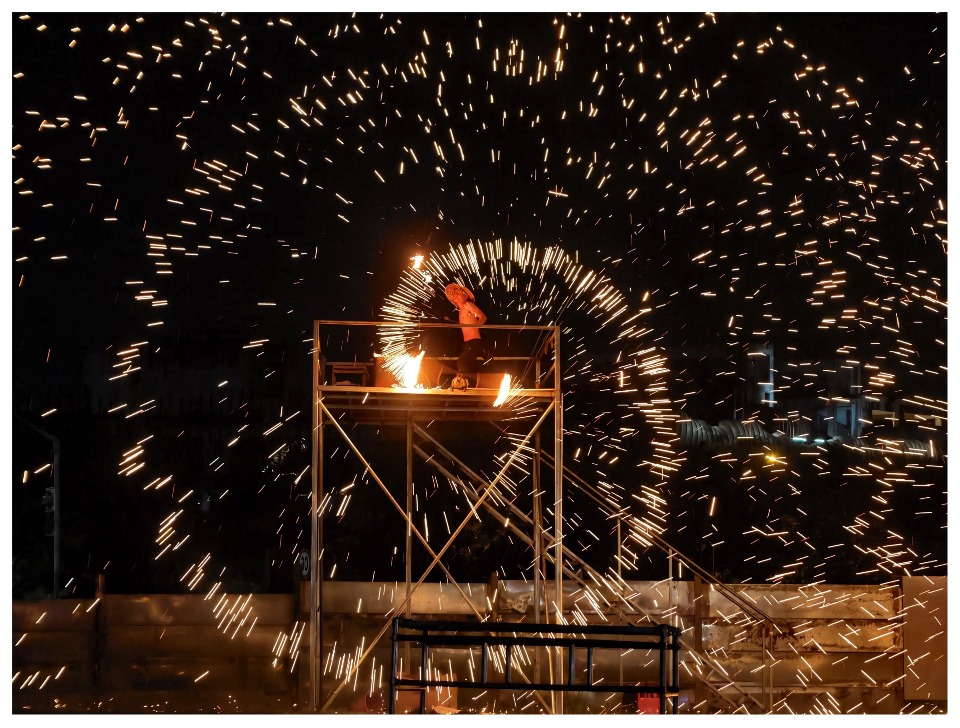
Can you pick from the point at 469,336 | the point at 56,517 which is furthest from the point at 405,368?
the point at 56,517

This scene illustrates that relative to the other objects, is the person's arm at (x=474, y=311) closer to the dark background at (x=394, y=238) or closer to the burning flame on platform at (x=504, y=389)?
the burning flame on platform at (x=504, y=389)

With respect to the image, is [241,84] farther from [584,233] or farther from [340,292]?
[584,233]

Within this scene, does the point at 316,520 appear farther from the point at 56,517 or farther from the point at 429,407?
the point at 56,517

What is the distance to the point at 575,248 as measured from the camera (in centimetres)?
602

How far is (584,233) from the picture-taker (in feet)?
19.7

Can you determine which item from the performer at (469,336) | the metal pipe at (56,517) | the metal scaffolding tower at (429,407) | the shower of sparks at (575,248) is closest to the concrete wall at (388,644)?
the shower of sparks at (575,248)

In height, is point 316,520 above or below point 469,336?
below

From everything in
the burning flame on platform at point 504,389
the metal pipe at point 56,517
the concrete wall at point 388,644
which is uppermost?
the burning flame on platform at point 504,389

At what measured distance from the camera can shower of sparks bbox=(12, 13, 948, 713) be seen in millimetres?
5762

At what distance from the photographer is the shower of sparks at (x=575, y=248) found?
576cm

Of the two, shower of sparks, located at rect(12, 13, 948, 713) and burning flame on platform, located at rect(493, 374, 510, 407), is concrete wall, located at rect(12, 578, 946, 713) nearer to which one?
shower of sparks, located at rect(12, 13, 948, 713)

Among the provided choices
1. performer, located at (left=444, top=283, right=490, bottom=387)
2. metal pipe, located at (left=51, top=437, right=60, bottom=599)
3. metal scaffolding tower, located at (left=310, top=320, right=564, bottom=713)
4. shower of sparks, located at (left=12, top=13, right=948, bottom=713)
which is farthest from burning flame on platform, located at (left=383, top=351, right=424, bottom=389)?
metal pipe, located at (left=51, top=437, right=60, bottom=599)

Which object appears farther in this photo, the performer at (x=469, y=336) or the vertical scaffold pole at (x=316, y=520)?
the performer at (x=469, y=336)

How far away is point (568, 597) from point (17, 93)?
15.5ft
